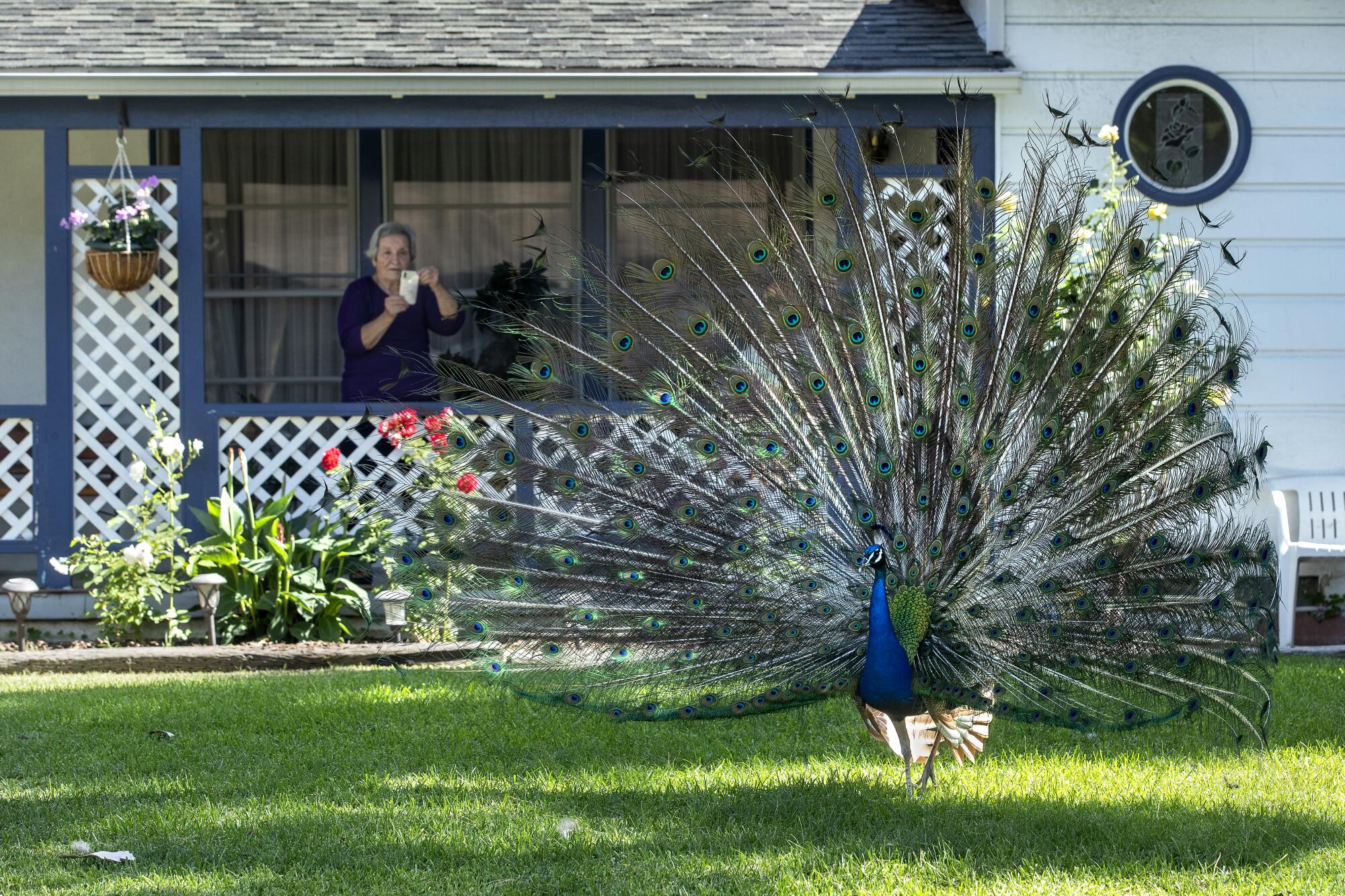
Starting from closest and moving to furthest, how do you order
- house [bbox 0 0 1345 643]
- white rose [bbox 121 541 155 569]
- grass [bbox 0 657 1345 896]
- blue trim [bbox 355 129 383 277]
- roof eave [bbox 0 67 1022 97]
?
grass [bbox 0 657 1345 896] → white rose [bbox 121 541 155 569] → roof eave [bbox 0 67 1022 97] → house [bbox 0 0 1345 643] → blue trim [bbox 355 129 383 277]

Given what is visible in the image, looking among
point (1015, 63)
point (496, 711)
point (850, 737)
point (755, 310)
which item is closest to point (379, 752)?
point (496, 711)

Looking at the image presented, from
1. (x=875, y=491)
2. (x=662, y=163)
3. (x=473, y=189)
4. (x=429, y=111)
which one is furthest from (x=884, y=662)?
(x=473, y=189)

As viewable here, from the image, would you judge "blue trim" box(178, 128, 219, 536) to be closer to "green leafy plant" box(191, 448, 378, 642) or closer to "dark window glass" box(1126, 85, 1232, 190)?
"green leafy plant" box(191, 448, 378, 642)

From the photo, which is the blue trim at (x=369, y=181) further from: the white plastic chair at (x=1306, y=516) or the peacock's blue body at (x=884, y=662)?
the peacock's blue body at (x=884, y=662)

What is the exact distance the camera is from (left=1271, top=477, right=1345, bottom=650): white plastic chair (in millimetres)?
7875

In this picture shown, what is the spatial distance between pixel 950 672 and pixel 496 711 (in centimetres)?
241

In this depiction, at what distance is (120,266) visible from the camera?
8.16 meters

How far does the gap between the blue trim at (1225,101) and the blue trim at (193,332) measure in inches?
210

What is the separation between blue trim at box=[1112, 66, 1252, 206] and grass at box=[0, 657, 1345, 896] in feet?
10.9

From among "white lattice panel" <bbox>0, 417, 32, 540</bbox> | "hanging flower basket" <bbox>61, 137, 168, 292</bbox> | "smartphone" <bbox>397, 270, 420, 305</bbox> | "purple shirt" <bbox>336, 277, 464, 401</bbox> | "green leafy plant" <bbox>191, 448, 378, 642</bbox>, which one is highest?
"hanging flower basket" <bbox>61, 137, 168, 292</bbox>

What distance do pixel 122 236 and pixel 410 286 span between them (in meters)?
1.65

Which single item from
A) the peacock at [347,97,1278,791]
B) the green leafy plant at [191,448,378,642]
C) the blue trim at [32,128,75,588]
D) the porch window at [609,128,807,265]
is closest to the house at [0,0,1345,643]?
the blue trim at [32,128,75,588]

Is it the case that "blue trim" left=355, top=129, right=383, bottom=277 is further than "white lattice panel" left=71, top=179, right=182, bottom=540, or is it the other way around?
"blue trim" left=355, top=129, right=383, bottom=277

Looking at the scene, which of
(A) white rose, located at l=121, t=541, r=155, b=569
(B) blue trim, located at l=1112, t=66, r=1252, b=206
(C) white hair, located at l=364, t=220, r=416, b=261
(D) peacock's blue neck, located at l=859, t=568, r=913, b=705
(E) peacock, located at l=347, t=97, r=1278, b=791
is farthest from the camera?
(C) white hair, located at l=364, t=220, r=416, b=261
